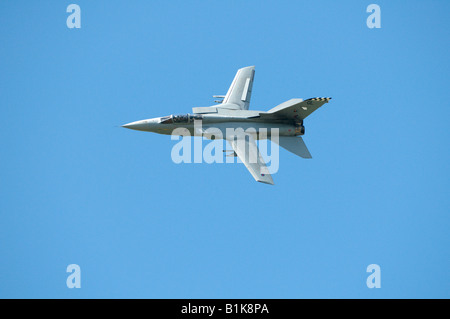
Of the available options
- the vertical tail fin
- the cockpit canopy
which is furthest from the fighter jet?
the vertical tail fin

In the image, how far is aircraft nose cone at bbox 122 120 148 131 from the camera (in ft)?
120

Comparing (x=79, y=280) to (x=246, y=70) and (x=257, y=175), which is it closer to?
(x=257, y=175)

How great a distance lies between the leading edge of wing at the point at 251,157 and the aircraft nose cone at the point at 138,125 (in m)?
6.40

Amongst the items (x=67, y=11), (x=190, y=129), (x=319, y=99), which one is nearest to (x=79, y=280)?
(x=190, y=129)

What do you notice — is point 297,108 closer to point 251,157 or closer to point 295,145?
point 295,145

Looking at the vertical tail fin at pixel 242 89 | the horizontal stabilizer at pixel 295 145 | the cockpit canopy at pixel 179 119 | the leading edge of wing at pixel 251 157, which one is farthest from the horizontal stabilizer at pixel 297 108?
the cockpit canopy at pixel 179 119

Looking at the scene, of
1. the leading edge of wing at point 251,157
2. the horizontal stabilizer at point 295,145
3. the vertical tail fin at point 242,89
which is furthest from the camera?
the vertical tail fin at point 242,89

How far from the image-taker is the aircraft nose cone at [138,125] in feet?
120

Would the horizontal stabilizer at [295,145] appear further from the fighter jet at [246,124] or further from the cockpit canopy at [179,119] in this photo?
the cockpit canopy at [179,119]

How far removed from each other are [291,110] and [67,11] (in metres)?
17.6

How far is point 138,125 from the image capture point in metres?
36.7

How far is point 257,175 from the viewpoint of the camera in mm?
33594

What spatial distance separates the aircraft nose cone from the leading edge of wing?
6.40 metres

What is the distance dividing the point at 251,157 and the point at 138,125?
878 centimetres
